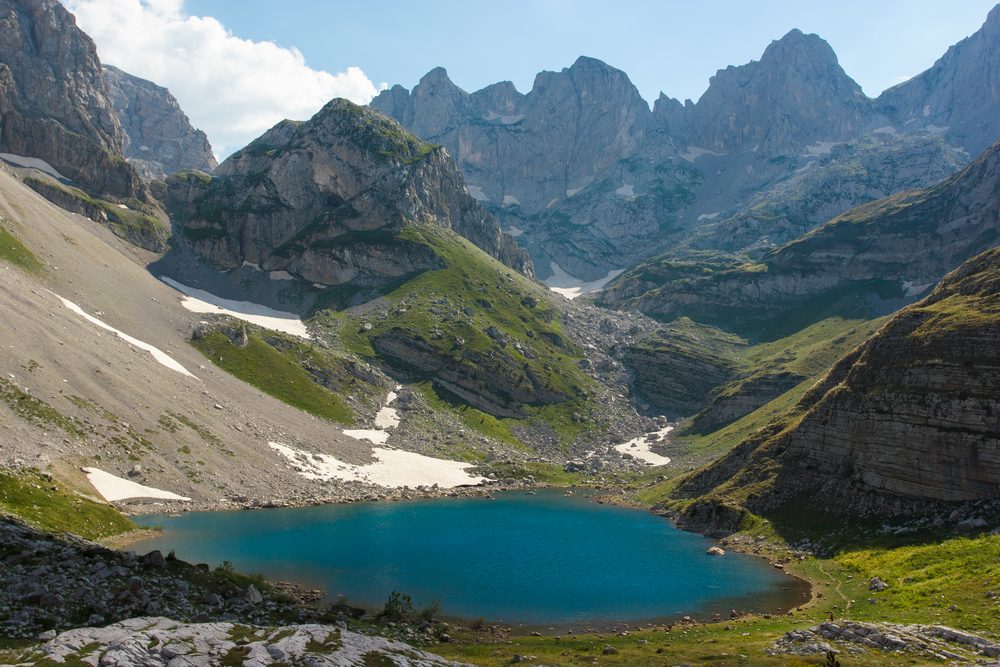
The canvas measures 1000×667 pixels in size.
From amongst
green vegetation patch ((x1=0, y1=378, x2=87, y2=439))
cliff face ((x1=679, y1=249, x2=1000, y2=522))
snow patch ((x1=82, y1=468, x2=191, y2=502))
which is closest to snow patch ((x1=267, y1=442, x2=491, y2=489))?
snow patch ((x1=82, y1=468, x2=191, y2=502))

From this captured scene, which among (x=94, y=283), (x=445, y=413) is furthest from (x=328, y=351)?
(x=94, y=283)

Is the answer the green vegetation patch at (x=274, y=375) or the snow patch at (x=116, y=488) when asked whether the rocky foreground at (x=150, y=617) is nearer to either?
the snow patch at (x=116, y=488)

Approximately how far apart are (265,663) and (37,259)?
152839mm

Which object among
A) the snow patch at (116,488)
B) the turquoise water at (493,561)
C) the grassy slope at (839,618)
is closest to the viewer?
the grassy slope at (839,618)

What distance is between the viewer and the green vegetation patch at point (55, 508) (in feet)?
186

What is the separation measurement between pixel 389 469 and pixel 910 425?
91.3 metres

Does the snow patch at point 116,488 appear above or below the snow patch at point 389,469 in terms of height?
below

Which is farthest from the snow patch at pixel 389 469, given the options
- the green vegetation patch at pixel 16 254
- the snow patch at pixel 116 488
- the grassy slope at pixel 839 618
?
the grassy slope at pixel 839 618

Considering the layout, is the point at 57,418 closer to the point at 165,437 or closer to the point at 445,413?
the point at 165,437

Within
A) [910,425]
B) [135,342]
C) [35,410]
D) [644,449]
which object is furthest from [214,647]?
[644,449]

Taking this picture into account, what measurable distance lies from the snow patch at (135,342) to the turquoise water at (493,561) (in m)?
51.6

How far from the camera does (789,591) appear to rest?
6256 centimetres

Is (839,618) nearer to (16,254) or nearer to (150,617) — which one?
(150,617)

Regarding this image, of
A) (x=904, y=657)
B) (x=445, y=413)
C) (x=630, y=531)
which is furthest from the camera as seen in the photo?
(x=445, y=413)
